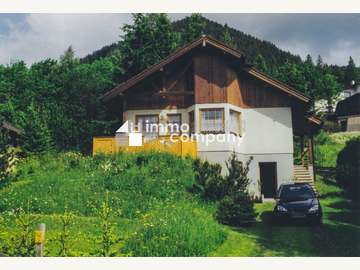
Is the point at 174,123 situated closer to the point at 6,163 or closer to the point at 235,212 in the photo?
the point at 235,212

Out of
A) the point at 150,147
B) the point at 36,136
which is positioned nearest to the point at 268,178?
the point at 150,147

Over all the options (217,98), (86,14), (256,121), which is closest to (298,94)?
(256,121)

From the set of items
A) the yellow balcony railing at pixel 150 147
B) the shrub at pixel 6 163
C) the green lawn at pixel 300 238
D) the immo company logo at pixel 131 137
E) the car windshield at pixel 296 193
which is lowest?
the green lawn at pixel 300 238

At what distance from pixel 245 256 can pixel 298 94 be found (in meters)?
14.8

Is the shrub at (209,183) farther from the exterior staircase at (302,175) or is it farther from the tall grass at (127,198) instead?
the exterior staircase at (302,175)

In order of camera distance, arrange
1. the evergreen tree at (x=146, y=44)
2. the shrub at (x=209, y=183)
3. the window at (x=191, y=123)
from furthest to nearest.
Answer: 1. the evergreen tree at (x=146, y=44)
2. the window at (x=191, y=123)
3. the shrub at (x=209, y=183)

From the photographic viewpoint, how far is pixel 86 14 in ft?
52.3

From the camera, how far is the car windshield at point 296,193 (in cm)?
1902

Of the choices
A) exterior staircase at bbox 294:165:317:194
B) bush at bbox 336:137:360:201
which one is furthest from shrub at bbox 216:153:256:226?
exterior staircase at bbox 294:165:317:194

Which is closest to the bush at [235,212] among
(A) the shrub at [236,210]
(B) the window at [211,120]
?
(A) the shrub at [236,210]

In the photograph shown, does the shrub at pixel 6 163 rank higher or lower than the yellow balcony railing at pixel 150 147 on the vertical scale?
lower

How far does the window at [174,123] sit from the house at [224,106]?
6 cm

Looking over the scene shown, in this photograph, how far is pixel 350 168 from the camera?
23.2 meters
